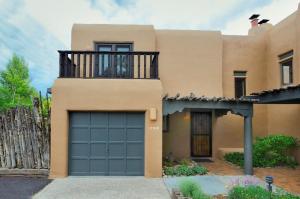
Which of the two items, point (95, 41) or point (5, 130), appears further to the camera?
point (95, 41)

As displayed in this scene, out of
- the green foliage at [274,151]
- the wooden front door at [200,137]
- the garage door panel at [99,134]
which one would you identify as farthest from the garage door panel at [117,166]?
the green foliage at [274,151]

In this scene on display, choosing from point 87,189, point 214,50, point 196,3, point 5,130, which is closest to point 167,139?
point 214,50

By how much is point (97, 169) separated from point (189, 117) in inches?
214

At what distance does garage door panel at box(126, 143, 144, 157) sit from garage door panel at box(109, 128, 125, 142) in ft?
1.16

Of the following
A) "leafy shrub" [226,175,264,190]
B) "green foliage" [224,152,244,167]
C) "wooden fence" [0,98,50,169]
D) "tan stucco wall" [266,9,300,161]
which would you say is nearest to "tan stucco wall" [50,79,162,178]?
"wooden fence" [0,98,50,169]

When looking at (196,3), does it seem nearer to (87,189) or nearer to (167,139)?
(167,139)

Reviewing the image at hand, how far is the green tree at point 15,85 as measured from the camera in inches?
1264

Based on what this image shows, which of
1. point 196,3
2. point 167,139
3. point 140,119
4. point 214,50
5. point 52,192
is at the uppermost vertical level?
point 196,3

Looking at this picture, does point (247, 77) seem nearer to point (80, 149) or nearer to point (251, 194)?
point (80, 149)

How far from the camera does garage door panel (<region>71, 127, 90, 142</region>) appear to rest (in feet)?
32.2

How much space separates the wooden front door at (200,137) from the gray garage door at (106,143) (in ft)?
15.3

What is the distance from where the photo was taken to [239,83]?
14.1m

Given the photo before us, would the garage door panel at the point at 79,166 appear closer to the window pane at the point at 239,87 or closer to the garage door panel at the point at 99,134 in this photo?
the garage door panel at the point at 99,134

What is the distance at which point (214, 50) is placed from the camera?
1342 centimetres
